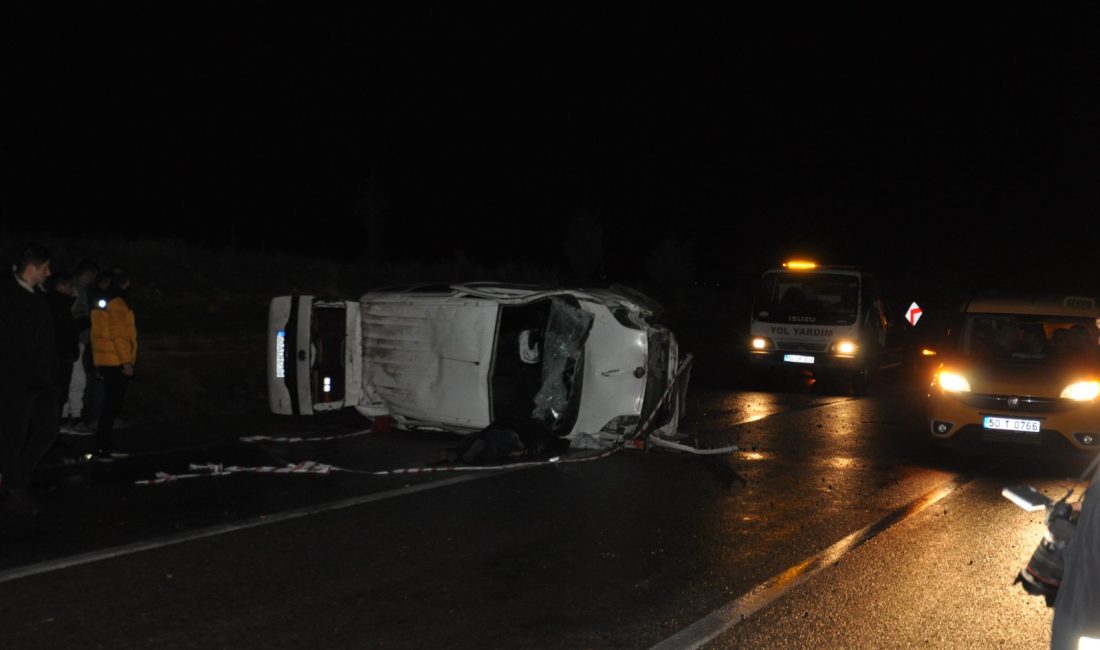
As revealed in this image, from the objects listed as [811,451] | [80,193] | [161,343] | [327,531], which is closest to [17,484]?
[327,531]

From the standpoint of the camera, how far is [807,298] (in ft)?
60.6

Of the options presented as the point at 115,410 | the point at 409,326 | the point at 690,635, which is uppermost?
the point at 409,326

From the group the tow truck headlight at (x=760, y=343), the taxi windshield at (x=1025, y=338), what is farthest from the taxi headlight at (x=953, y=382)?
the tow truck headlight at (x=760, y=343)

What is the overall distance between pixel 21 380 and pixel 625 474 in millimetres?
5008

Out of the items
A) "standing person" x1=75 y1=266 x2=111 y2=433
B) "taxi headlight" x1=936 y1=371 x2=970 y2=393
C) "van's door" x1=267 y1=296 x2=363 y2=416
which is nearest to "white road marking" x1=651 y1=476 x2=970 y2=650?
"taxi headlight" x1=936 y1=371 x2=970 y2=393

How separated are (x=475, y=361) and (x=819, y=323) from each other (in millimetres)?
9296

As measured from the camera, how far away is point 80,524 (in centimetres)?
702

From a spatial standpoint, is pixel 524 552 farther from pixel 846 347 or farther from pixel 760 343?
pixel 760 343

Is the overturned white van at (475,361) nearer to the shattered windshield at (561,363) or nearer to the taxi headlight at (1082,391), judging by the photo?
the shattered windshield at (561,363)

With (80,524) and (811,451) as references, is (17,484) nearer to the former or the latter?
(80,524)

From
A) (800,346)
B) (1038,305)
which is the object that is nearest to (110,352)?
(1038,305)

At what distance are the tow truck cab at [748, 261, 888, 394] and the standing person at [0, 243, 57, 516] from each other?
519 inches

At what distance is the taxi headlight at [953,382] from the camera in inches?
406

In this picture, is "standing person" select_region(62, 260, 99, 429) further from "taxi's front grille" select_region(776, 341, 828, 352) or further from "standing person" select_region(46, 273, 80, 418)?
"taxi's front grille" select_region(776, 341, 828, 352)
